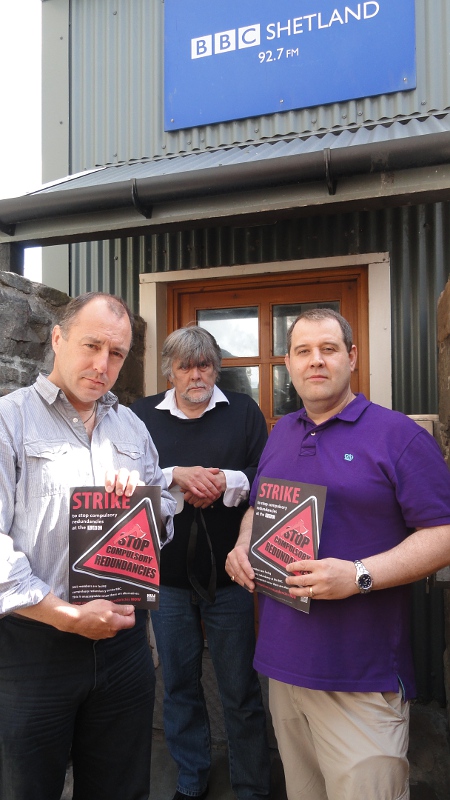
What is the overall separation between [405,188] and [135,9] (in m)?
3.13

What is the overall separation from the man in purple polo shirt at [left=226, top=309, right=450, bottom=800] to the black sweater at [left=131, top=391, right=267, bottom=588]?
664 mm

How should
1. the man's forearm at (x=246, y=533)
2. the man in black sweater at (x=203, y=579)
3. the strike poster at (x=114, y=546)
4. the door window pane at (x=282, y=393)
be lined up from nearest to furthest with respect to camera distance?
the strike poster at (x=114, y=546), the man's forearm at (x=246, y=533), the man in black sweater at (x=203, y=579), the door window pane at (x=282, y=393)

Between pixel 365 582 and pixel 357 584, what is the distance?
0.02 m

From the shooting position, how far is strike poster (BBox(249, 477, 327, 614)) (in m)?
1.66

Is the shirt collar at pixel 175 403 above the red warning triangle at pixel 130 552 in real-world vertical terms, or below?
above

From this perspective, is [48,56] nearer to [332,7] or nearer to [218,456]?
[332,7]

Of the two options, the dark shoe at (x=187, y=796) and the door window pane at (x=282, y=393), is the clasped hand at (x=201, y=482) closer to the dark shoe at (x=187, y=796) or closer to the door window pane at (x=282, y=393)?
the dark shoe at (x=187, y=796)

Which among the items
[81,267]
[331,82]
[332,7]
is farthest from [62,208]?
[332,7]

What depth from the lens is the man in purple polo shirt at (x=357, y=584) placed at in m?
1.63

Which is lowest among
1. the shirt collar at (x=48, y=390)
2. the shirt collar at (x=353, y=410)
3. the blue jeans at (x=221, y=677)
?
the blue jeans at (x=221, y=677)

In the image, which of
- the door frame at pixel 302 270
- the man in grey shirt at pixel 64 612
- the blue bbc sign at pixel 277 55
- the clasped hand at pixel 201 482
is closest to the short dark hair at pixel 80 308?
the man in grey shirt at pixel 64 612

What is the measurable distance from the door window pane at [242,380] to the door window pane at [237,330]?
10 centimetres

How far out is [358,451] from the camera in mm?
1747

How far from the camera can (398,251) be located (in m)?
3.66
